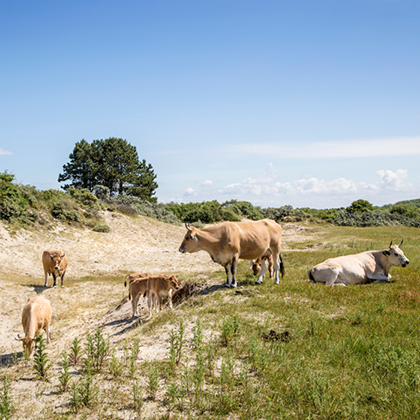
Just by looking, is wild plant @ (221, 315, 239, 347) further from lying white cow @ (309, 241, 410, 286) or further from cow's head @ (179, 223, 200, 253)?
lying white cow @ (309, 241, 410, 286)

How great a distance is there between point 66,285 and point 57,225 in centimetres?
1146

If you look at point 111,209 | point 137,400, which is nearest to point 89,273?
point 137,400

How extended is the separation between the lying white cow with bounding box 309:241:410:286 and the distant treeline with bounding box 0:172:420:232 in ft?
67.5

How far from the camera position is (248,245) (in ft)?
37.3

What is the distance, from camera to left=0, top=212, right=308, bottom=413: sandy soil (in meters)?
9.77

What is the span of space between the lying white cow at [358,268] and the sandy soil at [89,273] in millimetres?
4871

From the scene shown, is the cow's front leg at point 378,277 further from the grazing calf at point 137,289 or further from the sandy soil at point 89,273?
the grazing calf at point 137,289

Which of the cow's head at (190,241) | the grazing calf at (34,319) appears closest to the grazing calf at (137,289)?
the cow's head at (190,241)

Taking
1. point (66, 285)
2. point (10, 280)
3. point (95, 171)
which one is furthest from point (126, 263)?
point (95, 171)

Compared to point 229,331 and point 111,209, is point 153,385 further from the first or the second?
point 111,209

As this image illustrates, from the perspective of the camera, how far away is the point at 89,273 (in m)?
19.2

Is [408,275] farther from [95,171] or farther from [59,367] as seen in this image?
[95,171]

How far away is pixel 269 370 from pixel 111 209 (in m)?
32.6

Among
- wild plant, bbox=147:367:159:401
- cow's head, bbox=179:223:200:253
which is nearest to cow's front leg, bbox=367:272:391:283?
cow's head, bbox=179:223:200:253
